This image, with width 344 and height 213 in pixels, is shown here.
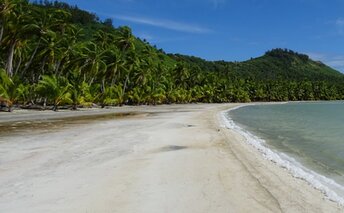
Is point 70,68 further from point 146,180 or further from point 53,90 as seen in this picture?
point 146,180

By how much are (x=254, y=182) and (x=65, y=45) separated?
52580 mm

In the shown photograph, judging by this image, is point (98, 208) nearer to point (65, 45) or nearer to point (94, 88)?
point (65, 45)

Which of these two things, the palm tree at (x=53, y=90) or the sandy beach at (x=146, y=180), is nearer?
the sandy beach at (x=146, y=180)

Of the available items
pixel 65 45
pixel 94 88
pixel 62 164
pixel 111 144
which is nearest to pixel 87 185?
pixel 62 164

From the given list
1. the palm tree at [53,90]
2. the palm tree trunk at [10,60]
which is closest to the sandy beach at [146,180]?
the palm tree at [53,90]

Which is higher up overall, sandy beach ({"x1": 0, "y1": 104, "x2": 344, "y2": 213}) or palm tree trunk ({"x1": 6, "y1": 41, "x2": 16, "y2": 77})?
palm tree trunk ({"x1": 6, "y1": 41, "x2": 16, "y2": 77})

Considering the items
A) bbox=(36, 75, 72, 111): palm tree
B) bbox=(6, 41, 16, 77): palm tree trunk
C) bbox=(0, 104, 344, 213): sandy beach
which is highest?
bbox=(6, 41, 16, 77): palm tree trunk

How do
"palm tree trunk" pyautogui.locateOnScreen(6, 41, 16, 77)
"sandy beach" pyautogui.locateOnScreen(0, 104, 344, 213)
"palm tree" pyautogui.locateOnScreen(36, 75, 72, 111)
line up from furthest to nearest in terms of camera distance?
1. "palm tree" pyautogui.locateOnScreen(36, 75, 72, 111)
2. "palm tree trunk" pyautogui.locateOnScreen(6, 41, 16, 77)
3. "sandy beach" pyautogui.locateOnScreen(0, 104, 344, 213)

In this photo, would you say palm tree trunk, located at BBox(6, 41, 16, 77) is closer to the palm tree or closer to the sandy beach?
the palm tree

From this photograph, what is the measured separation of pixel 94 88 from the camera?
64625mm

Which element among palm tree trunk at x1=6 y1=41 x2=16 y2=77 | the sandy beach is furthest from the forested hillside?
the sandy beach

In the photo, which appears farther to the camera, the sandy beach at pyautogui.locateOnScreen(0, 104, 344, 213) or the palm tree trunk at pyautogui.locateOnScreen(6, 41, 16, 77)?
the palm tree trunk at pyautogui.locateOnScreen(6, 41, 16, 77)

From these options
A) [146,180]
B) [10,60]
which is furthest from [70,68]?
[146,180]

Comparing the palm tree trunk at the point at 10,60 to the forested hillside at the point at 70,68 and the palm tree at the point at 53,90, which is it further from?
the palm tree at the point at 53,90
